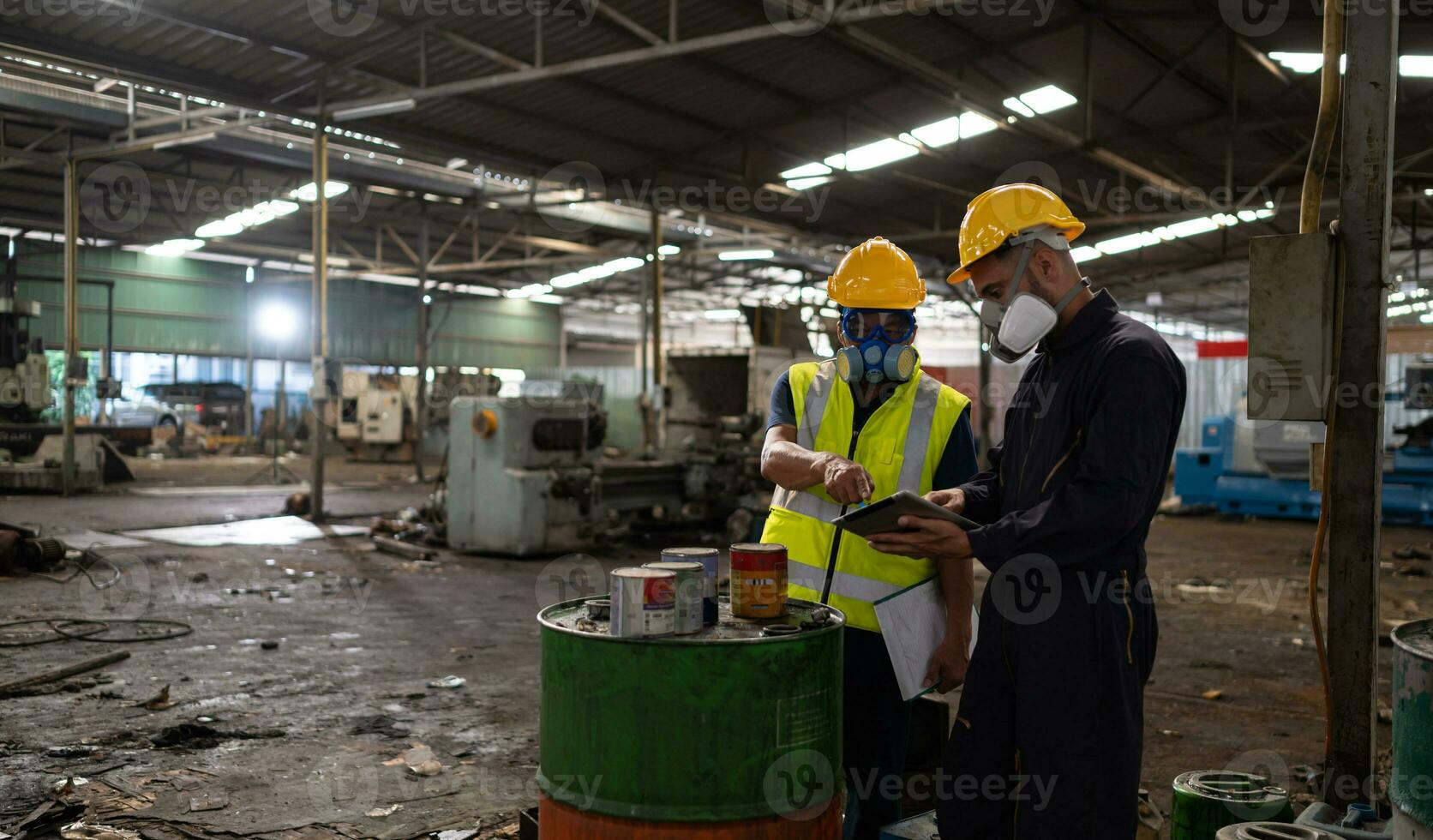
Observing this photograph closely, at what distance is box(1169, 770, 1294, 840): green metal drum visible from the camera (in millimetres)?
2436

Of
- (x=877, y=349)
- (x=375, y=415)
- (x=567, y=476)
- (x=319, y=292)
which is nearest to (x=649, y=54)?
(x=567, y=476)

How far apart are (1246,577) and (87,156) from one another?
13.5m

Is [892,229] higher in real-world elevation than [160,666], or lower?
higher

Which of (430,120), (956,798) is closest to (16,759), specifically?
(956,798)

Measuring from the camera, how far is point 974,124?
37.5 feet

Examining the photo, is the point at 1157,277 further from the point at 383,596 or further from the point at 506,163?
the point at 383,596

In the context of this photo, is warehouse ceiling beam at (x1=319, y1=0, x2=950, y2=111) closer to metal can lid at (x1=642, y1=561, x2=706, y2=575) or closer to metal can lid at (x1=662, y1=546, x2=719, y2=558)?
metal can lid at (x1=662, y1=546, x2=719, y2=558)

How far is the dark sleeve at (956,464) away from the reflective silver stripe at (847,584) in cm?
31

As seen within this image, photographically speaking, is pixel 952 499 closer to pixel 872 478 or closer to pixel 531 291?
pixel 872 478

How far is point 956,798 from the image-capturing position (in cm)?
Answer: 218

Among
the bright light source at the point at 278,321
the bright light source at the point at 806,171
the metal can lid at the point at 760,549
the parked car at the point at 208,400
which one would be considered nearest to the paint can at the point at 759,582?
the metal can lid at the point at 760,549

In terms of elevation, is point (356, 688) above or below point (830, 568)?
below

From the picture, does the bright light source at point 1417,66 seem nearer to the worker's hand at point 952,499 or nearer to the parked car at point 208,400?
the worker's hand at point 952,499

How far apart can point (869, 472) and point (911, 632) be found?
414mm
